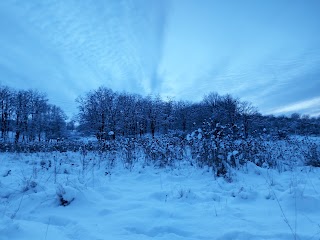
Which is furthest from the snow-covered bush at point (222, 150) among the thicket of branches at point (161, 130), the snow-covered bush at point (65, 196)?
the snow-covered bush at point (65, 196)

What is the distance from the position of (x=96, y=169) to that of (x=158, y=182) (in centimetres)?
310

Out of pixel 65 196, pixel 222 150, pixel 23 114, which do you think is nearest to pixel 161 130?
pixel 23 114

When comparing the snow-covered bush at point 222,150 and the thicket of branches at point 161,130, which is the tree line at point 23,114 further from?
the snow-covered bush at point 222,150

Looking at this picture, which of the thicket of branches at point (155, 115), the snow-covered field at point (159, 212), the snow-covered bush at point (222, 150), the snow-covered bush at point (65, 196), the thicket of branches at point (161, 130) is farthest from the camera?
the thicket of branches at point (155, 115)

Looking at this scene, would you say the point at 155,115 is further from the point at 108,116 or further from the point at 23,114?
the point at 23,114

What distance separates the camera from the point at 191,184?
18.0 ft

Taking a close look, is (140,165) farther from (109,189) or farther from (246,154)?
(246,154)

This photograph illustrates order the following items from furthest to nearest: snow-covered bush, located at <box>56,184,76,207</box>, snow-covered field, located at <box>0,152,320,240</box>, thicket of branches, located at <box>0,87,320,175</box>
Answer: thicket of branches, located at <box>0,87,320,175</box> → snow-covered bush, located at <box>56,184,76,207</box> → snow-covered field, located at <box>0,152,320,240</box>

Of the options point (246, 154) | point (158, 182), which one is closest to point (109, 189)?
point (158, 182)

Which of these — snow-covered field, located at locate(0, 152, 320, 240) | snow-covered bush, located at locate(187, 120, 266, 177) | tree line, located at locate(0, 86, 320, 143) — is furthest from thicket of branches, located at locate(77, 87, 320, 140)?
snow-covered field, located at locate(0, 152, 320, 240)

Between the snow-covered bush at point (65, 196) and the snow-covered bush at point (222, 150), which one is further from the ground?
the snow-covered bush at point (222, 150)

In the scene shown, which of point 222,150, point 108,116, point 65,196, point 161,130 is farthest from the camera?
point 161,130

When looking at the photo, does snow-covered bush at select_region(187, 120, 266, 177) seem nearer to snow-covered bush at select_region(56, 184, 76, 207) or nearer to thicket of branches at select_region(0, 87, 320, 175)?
thicket of branches at select_region(0, 87, 320, 175)

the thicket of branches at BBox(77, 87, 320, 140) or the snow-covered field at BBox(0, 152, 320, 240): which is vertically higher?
the thicket of branches at BBox(77, 87, 320, 140)
